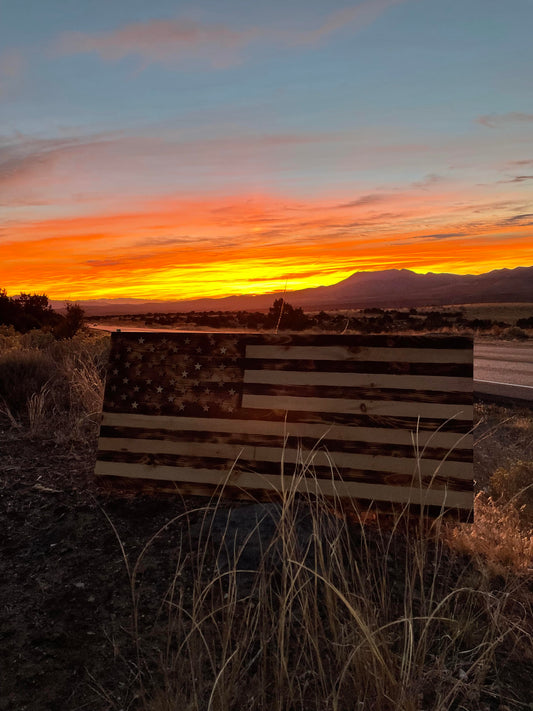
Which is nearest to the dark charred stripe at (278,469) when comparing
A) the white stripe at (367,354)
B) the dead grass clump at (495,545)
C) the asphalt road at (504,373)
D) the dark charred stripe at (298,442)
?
the dark charred stripe at (298,442)

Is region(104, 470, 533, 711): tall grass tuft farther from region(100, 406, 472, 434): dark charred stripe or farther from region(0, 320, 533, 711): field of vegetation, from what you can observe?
region(100, 406, 472, 434): dark charred stripe

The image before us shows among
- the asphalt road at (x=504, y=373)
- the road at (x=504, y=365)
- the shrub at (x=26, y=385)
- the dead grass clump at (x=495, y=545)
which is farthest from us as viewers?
the road at (x=504, y=365)

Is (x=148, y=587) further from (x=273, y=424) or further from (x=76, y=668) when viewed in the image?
(x=273, y=424)

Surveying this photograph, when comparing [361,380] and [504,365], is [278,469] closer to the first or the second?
[361,380]

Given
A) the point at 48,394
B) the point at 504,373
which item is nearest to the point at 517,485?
the point at 48,394

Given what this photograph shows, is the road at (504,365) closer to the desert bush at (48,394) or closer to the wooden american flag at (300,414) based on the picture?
the desert bush at (48,394)

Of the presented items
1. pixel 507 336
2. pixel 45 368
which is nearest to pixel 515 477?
pixel 45 368

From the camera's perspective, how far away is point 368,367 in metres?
5.19

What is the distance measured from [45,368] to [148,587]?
6485 mm

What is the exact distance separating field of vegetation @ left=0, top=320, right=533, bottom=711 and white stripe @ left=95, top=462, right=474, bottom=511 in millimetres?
164

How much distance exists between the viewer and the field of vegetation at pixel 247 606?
3049 millimetres

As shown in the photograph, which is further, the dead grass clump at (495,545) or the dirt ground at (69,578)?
the dead grass clump at (495,545)

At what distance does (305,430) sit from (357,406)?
0.47 metres

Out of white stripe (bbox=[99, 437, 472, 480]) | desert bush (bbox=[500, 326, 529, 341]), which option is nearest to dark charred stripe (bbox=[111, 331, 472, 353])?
white stripe (bbox=[99, 437, 472, 480])
